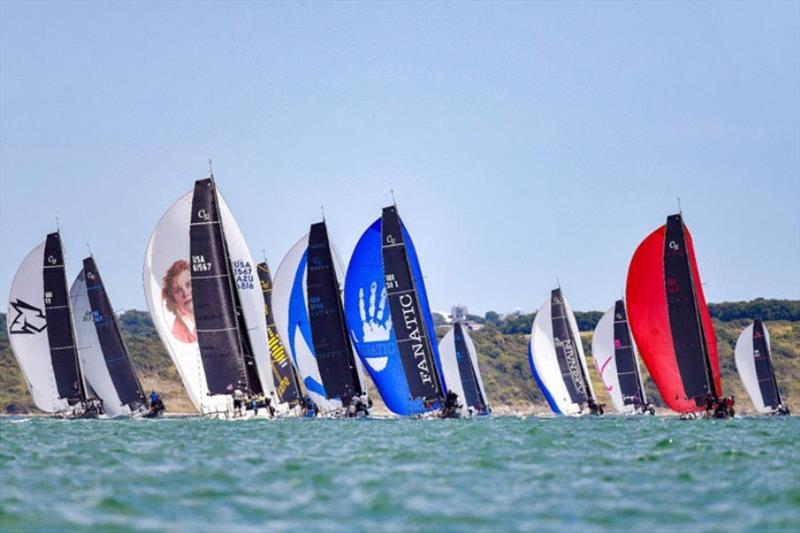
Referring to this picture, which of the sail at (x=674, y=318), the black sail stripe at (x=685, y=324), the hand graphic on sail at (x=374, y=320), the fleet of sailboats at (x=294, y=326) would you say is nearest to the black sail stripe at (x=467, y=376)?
the fleet of sailboats at (x=294, y=326)

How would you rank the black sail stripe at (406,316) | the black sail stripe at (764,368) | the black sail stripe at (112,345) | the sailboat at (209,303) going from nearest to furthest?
1. the sailboat at (209,303)
2. the black sail stripe at (406,316)
3. the black sail stripe at (112,345)
4. the black sail stripe at (764,368)

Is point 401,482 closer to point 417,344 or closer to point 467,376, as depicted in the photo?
point 417,344

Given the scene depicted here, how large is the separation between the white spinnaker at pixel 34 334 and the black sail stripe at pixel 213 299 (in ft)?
32.3

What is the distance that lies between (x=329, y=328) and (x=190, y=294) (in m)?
5.38

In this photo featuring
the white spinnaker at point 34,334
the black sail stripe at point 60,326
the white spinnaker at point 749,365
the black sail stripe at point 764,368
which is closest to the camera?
the black sail stripe at point 60,326

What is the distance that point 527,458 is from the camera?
3030 centimetres

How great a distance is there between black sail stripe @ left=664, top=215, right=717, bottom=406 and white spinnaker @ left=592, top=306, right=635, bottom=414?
82.4 feet

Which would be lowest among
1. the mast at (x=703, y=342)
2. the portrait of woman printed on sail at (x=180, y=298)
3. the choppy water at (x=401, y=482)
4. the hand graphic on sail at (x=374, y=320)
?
the choppy water at (x=401, y=482)

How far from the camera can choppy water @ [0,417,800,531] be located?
20688 mm

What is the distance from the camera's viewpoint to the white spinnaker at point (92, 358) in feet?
195

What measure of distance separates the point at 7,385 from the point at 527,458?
3135 inches

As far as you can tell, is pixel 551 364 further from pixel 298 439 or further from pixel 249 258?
pixel 298 439

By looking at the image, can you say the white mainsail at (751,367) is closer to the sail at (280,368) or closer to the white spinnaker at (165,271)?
the sail at (280,368)

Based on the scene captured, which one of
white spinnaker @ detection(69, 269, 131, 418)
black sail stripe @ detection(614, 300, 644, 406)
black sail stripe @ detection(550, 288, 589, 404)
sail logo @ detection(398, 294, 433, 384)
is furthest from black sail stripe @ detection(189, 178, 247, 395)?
black sail stripe @ detection(614, 300, 644, 406)
